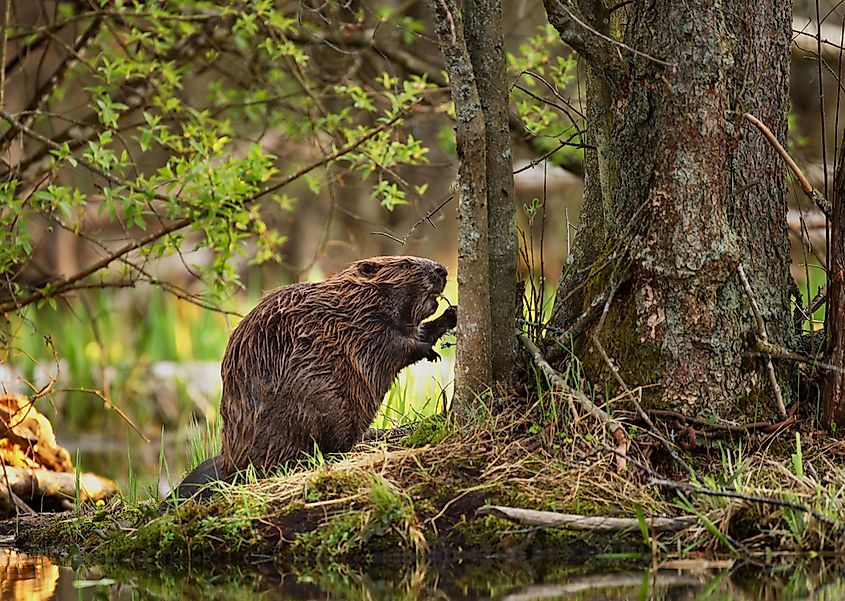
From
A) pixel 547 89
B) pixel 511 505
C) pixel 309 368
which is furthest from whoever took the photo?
pixel 547 89

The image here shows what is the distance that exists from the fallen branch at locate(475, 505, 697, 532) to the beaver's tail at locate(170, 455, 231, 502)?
0.96 meters

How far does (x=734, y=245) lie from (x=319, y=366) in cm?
125

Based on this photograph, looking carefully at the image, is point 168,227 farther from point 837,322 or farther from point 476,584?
point 837,322

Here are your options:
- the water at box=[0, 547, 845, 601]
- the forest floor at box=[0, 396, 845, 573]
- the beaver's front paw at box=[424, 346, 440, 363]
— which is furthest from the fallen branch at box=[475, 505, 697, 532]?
the beaver's front paw at box=[424, 346, 440, 363]

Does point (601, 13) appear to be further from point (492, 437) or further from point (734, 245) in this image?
point (492, 437)

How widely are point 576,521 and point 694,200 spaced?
91 centimetres

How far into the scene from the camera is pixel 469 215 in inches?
130

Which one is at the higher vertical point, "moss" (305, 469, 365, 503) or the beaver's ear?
the beaver's ear

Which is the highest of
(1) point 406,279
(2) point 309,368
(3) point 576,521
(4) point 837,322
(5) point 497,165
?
(5) point 497,165

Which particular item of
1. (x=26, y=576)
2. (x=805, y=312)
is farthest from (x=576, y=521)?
(x=26, y=576)

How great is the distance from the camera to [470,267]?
130 inches

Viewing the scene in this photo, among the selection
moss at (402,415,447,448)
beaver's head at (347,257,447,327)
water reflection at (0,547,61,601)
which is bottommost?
water reflection at (0,547,61,601)

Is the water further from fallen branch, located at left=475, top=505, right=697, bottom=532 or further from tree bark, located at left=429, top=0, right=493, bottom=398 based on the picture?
tree bark, located at left=429, top=0, right=493, bottom=398

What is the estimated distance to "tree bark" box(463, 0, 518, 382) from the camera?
132 inches
